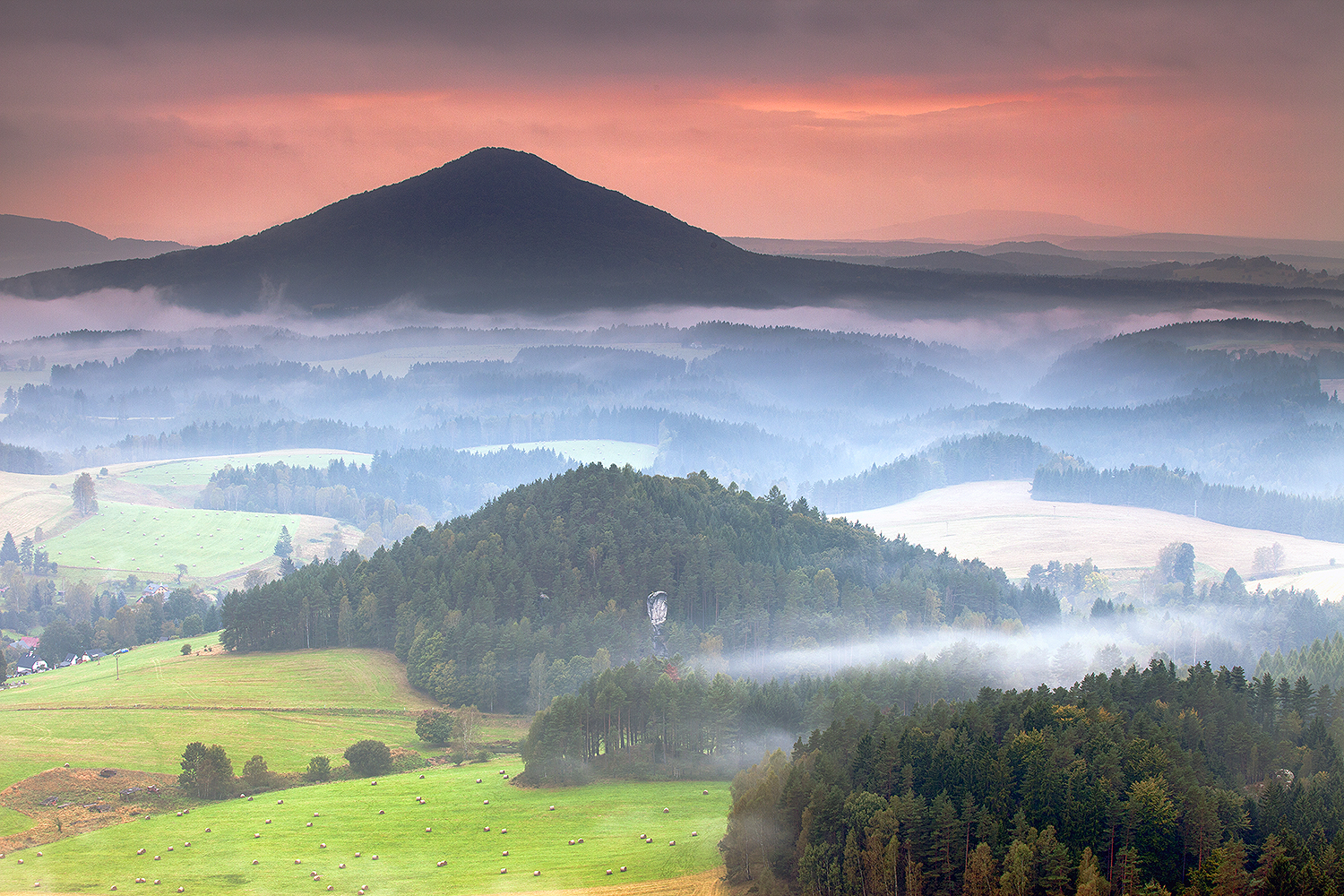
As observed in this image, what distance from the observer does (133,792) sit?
115750 mm

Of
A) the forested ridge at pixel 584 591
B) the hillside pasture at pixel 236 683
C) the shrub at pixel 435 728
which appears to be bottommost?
the shrub at pixel 435 728

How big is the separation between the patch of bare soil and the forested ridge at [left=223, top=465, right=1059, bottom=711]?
1519 inches

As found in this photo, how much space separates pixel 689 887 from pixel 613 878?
229 inches

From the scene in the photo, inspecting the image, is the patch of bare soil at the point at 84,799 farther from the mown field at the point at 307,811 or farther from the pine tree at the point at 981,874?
the pine tree at the point at 981,874

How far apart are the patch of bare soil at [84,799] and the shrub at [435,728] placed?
81.9 feet

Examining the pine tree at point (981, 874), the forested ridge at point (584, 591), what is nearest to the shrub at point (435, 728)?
the forested ridge at point (584, 591)

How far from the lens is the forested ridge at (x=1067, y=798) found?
236ft

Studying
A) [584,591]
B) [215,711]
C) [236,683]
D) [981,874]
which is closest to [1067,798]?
[981,874]

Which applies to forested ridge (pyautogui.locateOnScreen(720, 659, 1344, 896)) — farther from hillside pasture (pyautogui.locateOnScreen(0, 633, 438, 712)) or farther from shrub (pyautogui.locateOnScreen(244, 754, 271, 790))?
hillside pasture (pyautogui.locateOnScreen(0, 633, 438, 712))

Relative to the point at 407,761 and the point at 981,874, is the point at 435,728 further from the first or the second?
the point at 981,874

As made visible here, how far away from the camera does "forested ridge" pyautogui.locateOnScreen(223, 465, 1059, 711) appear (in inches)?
6329

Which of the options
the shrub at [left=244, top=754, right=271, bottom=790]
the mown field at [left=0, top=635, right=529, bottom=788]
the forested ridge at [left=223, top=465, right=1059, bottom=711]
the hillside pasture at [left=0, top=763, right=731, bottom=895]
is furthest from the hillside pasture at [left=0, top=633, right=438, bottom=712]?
the hillside pasture at [left=0, top=763, right=731, bottom=895]

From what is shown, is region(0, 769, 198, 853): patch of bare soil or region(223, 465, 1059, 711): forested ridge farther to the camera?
region(223, 465, 1059, 711): forested ridge

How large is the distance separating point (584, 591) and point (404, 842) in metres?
73.5
